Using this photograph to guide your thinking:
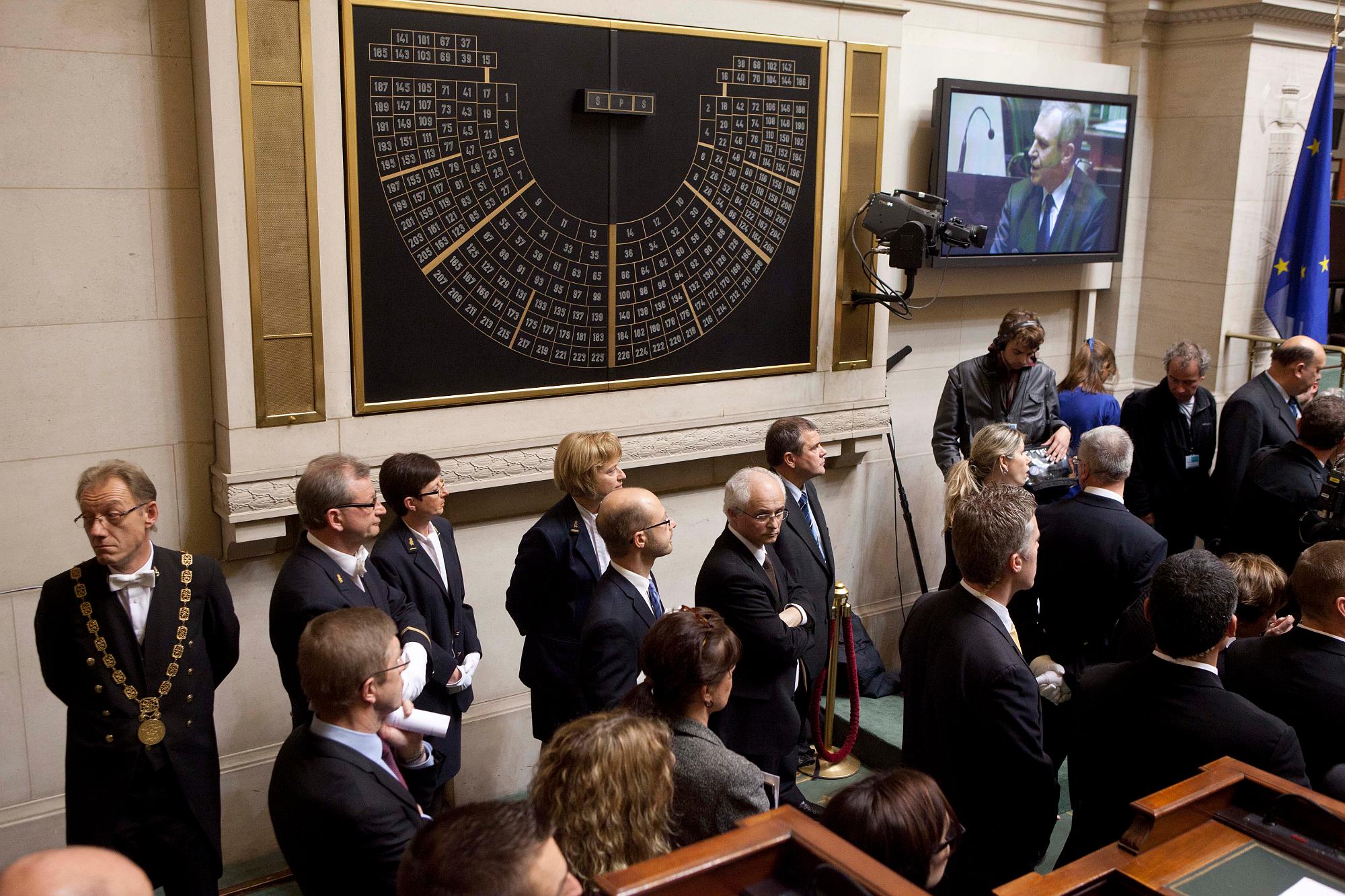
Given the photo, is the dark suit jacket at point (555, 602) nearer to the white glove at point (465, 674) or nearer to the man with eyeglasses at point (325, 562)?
the white glove at point (465, 674)

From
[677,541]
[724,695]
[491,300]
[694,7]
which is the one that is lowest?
[677,541]

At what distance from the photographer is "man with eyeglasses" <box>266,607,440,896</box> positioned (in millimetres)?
2176

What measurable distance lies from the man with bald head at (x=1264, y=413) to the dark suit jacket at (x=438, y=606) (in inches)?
134

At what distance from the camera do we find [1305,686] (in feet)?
8.82

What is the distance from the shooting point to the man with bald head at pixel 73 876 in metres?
1.29

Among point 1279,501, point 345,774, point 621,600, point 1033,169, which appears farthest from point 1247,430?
point 345,774

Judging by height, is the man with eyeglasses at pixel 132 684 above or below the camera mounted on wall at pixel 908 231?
below

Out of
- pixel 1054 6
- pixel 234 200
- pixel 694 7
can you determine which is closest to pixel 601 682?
pixel 234 200

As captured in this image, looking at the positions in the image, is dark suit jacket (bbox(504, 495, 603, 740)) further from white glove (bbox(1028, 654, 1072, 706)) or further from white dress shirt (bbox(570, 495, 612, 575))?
white glove (bbox(1028, 654, 1072, 706))

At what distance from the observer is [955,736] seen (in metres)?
2.73

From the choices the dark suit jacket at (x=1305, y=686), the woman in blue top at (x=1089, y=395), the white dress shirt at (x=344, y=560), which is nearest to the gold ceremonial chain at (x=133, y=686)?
the white dress shirt at (x=344, y=560)

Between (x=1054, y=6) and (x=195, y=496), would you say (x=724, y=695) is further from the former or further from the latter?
(x=1054, y=6)

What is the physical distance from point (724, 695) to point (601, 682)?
2.09 ft

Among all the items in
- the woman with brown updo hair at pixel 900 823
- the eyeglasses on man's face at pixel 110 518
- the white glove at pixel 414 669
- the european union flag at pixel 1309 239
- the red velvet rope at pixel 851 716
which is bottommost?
the red velvet rope at pixel 851 716
